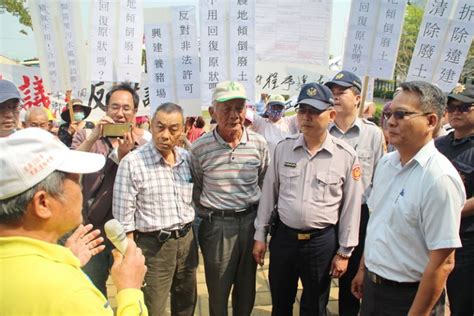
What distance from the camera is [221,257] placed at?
268 centimetres

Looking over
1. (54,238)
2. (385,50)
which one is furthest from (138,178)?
(385,50)

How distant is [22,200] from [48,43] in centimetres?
309

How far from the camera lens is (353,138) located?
10.1 feet

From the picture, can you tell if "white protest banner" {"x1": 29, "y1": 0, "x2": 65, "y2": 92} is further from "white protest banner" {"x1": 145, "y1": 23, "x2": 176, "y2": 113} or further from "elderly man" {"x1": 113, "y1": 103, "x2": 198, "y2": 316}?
"elderly man" {"x1": 113, "y1": 103, "x2": 198, "y2": 316}

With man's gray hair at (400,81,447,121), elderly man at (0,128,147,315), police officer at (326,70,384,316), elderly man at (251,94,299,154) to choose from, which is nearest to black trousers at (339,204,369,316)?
police officer at (326,70,384,316)

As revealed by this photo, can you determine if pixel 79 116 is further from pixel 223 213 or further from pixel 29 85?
pixel 223 213

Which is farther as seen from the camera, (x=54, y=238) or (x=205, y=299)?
(x=205, y=299)

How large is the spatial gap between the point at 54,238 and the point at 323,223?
71.6 inches

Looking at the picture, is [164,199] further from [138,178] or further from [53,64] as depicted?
[53,64]

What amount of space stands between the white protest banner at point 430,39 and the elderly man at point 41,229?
3251mm

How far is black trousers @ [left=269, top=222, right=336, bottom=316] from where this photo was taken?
256 centimetres

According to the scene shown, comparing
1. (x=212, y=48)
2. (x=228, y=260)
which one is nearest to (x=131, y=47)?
(x=212, y=48)

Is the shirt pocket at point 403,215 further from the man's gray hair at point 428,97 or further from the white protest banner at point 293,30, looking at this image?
the white protest banner at point 293,30

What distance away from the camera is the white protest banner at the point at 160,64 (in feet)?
11.2
